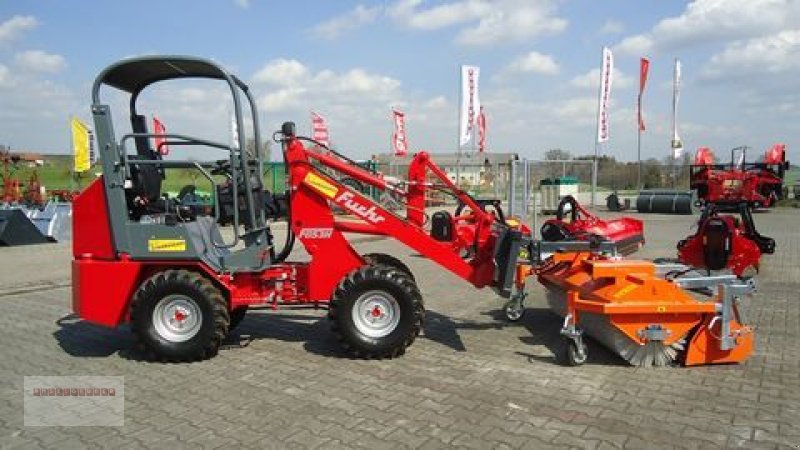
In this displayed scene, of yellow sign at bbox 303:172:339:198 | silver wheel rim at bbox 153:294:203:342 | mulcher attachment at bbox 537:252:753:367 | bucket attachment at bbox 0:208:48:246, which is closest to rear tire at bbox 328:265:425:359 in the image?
yellow sign at bbox 303:172:339:198

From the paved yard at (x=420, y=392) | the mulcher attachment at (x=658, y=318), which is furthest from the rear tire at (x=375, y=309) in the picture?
the mulcher attachment at (x=658, y=318)

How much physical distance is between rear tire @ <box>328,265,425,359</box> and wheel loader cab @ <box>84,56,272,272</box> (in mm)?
929

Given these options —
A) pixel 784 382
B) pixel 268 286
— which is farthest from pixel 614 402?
pixel 268 286

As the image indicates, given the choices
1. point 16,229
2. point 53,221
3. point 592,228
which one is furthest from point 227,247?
point 53,221

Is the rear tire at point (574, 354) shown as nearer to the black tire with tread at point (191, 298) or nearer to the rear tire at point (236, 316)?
the black tire with tread at point (191, 298)

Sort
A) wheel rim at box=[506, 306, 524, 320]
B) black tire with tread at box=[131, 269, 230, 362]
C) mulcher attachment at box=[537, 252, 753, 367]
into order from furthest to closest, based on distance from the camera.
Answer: wheel rim at box=[506, 306, 524, 320] → black tire with tread at box=[131, 269, 230, 362] → mulcher attachment at box=[537, 252, 753, 367]

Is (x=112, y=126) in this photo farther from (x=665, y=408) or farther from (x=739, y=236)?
(x=739, y=236)

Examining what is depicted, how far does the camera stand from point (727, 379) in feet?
16.5

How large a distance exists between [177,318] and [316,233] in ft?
4.68

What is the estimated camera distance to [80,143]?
20.0 meters

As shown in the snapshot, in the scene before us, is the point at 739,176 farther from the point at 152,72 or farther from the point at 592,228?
the point at 152,72

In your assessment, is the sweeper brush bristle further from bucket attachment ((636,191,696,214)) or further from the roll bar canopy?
bucket attachment ((636,191,696,214))

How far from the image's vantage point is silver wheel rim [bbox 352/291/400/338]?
558 centimetres

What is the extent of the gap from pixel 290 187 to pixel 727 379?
13.1 ft
